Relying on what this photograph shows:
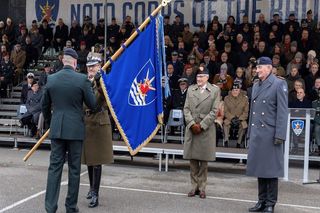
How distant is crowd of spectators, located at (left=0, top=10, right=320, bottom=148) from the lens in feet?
41.4

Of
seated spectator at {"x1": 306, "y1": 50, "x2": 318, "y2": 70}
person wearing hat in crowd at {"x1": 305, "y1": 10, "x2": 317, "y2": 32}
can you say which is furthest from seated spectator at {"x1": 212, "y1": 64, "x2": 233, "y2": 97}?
person wearing hat in crowd at {"x1": 305, "y1": 10, "x2": 317, "y2": 32}

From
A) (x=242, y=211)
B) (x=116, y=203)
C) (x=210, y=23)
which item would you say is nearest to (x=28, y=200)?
(x=116, y=203)

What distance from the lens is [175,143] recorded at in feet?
39.0

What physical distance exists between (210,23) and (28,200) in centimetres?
1051

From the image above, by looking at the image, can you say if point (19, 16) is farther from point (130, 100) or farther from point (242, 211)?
point (242, 211)

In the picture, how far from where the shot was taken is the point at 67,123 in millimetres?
6301

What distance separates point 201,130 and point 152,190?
4.26 feet

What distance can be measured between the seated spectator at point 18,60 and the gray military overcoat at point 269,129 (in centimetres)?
1148

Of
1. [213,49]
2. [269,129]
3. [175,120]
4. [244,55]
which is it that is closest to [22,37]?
[213,49]

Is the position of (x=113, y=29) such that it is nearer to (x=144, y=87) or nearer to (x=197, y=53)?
(x=197, y=53)

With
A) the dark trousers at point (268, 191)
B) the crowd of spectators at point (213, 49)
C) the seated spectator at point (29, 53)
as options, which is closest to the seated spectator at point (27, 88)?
the crowd of spectators at point (213, 49)

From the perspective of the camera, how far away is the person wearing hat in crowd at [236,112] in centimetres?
→ 1148

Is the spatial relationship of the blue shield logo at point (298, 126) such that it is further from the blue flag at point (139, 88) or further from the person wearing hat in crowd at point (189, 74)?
the person wearing hat in crowd at point (189, 74)

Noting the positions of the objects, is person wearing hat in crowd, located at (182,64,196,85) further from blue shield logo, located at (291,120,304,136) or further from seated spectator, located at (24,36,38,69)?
seated spectator, located at (24,36,38,69)
